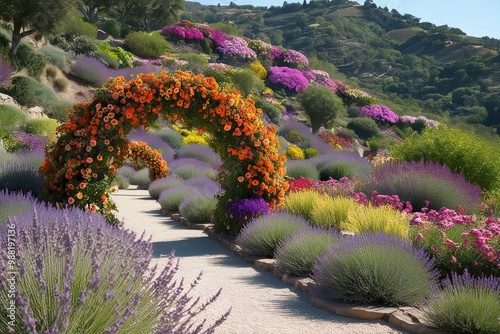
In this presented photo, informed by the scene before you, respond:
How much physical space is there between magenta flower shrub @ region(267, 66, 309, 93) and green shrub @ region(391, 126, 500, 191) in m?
29.9

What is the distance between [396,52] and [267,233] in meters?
88.0

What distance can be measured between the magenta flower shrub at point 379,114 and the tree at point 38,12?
85.4 ft

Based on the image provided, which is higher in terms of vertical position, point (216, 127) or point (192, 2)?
point (192, 2)

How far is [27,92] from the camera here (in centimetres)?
2080

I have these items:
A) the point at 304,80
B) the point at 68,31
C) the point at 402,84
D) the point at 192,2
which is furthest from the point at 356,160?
the point at 192,2

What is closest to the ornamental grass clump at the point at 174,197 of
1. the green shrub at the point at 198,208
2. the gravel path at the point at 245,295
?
the green shrub at the point at 198,208

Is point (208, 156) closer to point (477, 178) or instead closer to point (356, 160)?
point (356, 160)

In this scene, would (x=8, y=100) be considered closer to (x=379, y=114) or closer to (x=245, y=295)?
(x=245, y=295)

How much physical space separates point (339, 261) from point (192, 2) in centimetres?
17411

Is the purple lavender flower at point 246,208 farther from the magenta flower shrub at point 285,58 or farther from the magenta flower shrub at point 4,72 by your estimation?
the magenta flower shrub at point 285,58

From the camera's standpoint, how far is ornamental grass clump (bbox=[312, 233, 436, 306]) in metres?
5.34

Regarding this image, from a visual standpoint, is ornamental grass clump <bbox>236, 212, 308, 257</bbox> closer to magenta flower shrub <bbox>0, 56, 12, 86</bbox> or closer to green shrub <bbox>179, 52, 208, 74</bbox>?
magenta flower shrub <bbox>0, 56, 12, 86</bbox>

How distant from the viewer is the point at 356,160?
17688 millimetres

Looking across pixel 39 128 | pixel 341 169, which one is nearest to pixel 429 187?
pixel 341 169
